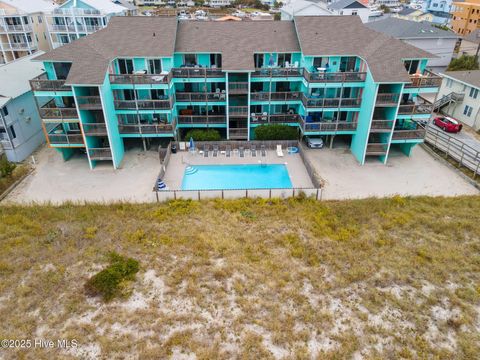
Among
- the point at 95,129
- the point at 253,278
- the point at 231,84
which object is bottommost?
the point at 253,278

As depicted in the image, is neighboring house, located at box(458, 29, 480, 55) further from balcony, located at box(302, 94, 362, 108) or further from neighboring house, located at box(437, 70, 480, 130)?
balcony, located at box(302, 94, 362, 108)

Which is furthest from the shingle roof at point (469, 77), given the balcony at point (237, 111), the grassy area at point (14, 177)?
the grassy area at point (14, 177)

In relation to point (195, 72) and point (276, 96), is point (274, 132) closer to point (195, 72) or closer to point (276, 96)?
point (276, 96)

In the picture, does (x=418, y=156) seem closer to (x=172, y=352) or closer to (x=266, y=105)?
(x=266, y=105)

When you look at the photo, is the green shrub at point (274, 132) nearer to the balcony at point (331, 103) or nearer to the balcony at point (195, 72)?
the balcony at point (331, 103)

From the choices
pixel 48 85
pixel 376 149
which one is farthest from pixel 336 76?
pixel 48 85

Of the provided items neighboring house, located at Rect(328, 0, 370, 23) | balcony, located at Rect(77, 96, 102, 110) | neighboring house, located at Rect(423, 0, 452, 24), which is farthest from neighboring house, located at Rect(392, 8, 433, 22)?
balcony, located at Rect(77, 96, 102, 110)
